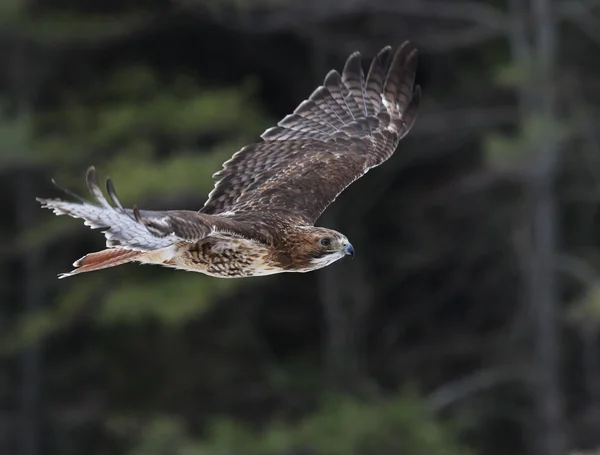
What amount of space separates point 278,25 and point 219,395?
499 centimetres

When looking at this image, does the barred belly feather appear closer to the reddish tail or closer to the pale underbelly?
the pale underbelly

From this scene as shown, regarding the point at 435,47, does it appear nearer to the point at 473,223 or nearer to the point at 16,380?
the point at 473,223

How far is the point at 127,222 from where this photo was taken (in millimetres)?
7492

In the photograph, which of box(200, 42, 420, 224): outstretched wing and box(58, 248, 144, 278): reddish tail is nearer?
box(58, 248, 144, 278): reddish tail

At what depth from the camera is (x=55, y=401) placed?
23.3 m

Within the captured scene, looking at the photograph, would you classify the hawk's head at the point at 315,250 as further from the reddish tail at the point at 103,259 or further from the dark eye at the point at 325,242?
the reddish tail at the point at 103,259

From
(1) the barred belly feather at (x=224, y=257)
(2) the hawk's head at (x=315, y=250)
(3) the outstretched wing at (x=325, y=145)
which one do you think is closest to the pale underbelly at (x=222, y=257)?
(1) the barred belly feather at (x=224, y=257)

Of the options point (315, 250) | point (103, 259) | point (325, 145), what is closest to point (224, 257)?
point (315, 250)

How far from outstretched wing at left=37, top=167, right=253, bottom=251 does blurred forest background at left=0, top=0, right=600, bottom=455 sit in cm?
1050

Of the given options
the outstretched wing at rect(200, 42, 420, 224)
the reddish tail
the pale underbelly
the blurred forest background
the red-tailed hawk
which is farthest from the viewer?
the blurred forest background

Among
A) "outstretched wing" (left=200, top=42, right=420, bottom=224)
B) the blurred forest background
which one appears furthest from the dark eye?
the blurred forest background

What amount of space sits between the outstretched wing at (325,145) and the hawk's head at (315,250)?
0.40 metres

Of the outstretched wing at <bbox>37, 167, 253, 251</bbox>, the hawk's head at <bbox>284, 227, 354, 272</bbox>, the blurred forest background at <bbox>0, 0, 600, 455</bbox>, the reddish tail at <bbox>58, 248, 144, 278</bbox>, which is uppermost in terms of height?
the outstretched wing at <bbox>37, 167, 253, 251</bbox>

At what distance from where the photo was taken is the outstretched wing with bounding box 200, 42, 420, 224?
10016mm
